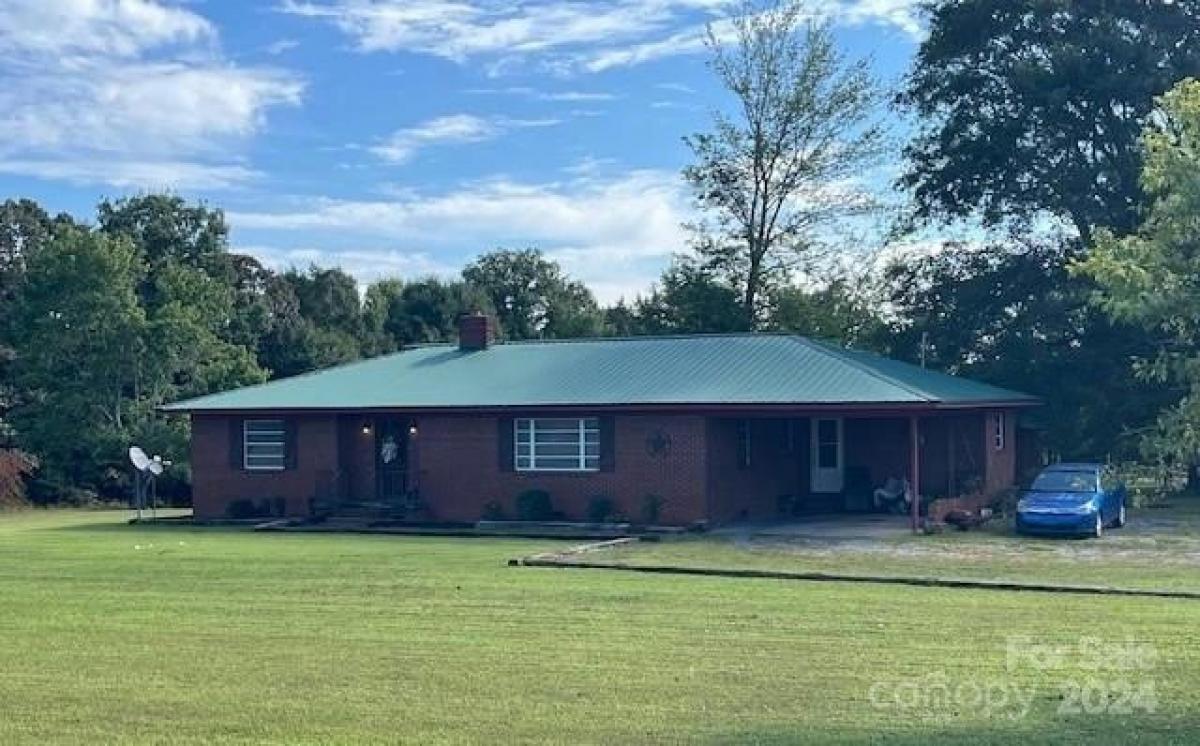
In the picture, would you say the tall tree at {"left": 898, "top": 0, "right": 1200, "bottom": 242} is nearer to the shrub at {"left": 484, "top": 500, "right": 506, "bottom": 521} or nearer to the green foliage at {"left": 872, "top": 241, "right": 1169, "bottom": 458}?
the green foliage at {"left": 872, "top": 241, "right": 1169, "bottom": 458}

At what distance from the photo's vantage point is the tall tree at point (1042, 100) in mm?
35750

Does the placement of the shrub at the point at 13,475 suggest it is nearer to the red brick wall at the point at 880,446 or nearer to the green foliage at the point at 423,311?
the red brick wall at the point at 880,446

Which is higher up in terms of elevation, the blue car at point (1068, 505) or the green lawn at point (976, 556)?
the blue car at point (1068, 505)

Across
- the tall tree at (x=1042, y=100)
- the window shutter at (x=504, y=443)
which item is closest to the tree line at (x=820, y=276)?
the tall tree at (x=1042, y=100)

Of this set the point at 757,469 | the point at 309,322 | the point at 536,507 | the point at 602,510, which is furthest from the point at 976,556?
the point at 309,322

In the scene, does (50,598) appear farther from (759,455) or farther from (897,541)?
(759,455)

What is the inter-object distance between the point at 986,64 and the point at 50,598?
30.2 metres

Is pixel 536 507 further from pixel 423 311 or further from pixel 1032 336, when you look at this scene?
pixel 423 311

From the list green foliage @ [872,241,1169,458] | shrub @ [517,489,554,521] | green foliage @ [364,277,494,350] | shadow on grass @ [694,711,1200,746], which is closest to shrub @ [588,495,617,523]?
shrub @ [517,489,554,521]

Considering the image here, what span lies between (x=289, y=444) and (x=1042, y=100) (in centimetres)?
2090

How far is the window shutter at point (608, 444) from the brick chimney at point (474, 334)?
745cm

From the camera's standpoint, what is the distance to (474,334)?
114 ft

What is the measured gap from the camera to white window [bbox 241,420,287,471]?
3133 cm

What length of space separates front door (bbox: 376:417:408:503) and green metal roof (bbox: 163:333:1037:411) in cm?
84
